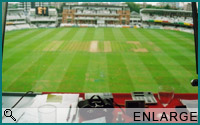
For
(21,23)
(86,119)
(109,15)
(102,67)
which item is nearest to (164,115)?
(86,119)

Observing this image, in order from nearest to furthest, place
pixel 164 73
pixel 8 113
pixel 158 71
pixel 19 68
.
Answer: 1. pixel 8 113
2. pixel 164 73
3. pixel 158 71
4. pixel 19 68

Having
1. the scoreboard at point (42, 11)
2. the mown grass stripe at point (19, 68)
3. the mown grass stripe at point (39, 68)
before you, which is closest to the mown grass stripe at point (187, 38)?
the mown grass stripe at point (39, 68)

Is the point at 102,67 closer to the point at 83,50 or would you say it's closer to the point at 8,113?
the point at 83,50

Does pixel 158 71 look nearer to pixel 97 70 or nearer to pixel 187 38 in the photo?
pixel 97 70

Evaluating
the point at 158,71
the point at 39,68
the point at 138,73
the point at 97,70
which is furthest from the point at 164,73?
the point at 39,68

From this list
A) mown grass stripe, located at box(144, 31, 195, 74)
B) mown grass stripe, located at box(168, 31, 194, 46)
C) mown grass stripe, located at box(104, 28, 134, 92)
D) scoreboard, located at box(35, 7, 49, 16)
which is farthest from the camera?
scoreboard, located at box(35, 7, 49, 16)

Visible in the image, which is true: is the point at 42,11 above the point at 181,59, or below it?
above

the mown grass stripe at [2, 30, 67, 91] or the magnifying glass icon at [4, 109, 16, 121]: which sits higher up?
the magnifying glass icon at [4, 109, 16, 121]

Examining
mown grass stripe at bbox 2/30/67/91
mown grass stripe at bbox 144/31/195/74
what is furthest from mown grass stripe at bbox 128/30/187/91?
mown grass stripe at bbox 2/30/67/91

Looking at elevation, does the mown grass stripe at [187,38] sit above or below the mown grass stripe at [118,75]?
above

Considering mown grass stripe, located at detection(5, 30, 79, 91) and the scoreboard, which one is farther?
the scoreboard

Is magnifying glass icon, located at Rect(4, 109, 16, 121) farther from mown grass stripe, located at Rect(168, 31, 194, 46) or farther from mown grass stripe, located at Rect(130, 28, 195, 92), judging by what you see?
mown grass stripe, located at Rect(168, 31, 194, 46)

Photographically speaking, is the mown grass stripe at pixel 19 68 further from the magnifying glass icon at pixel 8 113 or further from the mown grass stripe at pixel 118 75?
the magnifying glass icon at pixel 8 113
